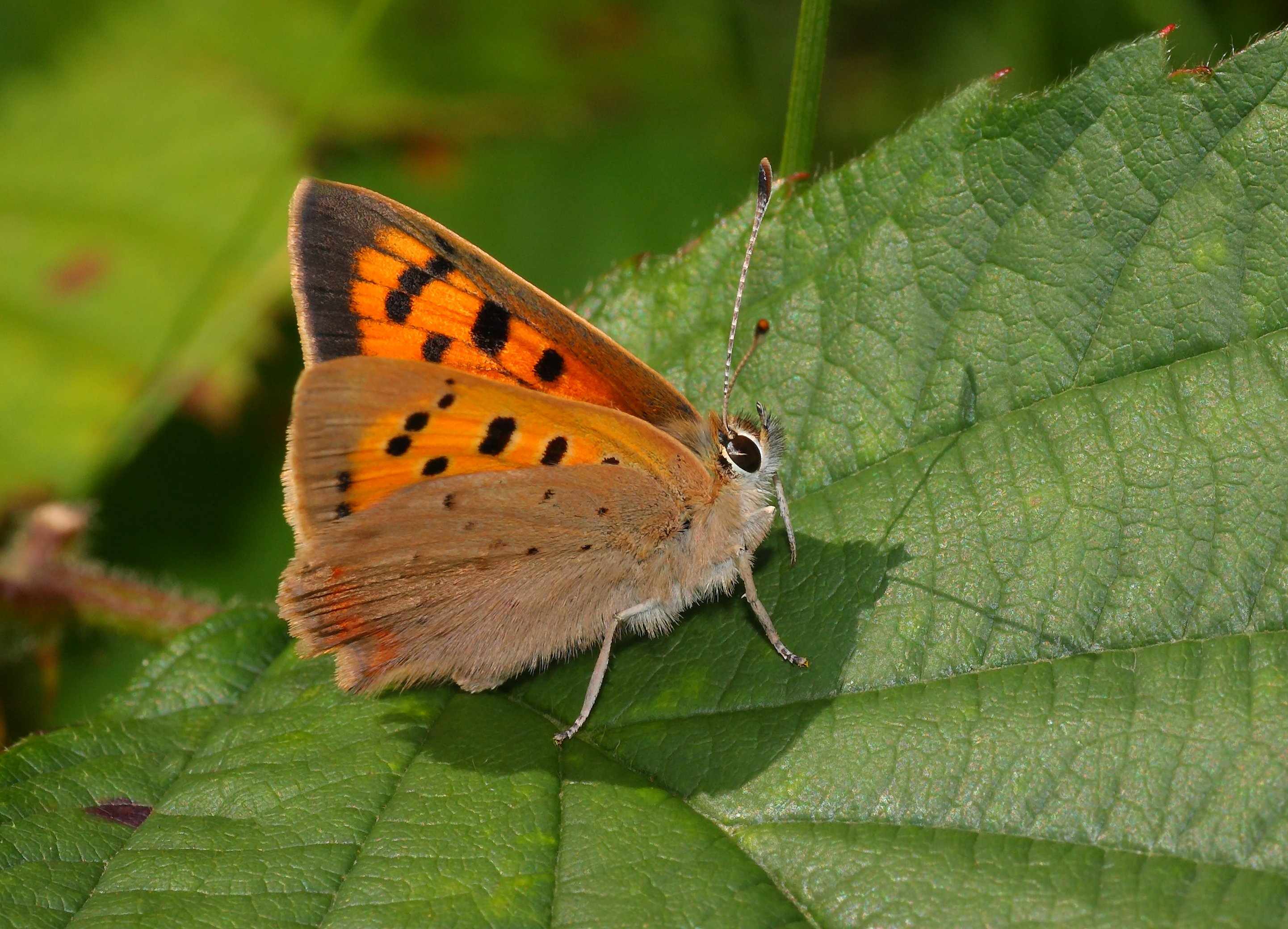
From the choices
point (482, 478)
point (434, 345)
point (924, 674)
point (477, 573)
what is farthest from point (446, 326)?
point (924, 674)

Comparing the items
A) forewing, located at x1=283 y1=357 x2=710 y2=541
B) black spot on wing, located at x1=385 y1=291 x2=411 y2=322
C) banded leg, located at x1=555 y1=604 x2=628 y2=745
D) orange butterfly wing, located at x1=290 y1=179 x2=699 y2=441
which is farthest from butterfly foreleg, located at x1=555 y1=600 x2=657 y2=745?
black spot on wing, located at x1=385 y1=291 x2=411 y2=322

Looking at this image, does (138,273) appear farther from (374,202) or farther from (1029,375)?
(1029,375)

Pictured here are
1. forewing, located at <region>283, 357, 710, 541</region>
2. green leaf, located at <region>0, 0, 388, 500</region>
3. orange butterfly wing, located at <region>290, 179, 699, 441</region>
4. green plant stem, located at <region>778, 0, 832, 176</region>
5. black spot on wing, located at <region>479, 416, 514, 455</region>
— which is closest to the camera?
forewing, located at <region>283, 357, 710, 541</region>

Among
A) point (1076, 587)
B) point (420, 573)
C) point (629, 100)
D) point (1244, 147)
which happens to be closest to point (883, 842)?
point (1076, 587)

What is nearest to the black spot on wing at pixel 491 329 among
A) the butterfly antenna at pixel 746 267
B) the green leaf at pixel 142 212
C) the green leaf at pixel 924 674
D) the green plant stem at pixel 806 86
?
the butterfly antenna at pixel 746 267

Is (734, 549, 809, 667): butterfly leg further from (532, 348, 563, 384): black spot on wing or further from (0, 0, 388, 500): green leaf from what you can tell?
(0, 0, 388, 500): green leaf

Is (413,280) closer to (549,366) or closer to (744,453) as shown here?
(549,366)
